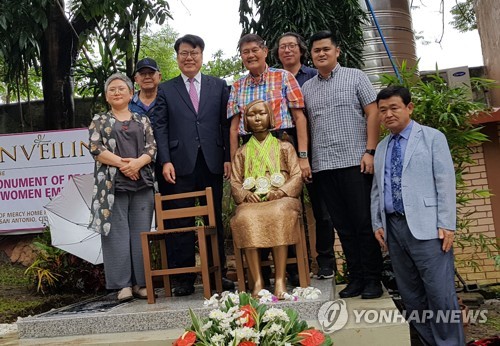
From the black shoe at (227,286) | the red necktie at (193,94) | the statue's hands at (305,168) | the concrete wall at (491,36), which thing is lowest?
the black shoe at (227,286)

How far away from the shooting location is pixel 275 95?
4500 millimetres

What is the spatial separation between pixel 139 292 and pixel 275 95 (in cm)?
187

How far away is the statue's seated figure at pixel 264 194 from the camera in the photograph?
404cm

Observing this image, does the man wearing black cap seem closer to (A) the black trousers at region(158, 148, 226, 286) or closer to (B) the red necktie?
(B) the red necktie

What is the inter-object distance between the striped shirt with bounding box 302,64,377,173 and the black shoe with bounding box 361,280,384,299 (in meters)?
0.86

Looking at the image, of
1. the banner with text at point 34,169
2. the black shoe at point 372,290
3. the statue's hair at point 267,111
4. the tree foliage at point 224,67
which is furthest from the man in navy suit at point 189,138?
the tree foliage at point 224,67

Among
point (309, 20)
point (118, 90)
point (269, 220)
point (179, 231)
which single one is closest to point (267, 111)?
point (269, 220)

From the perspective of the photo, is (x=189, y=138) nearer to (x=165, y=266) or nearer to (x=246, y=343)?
(x=165, y=266)

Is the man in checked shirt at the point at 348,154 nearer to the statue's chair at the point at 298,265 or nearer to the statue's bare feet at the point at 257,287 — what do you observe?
the statue's chair at the point at 298,265

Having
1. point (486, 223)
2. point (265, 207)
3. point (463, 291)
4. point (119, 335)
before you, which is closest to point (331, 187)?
point (265, 207)

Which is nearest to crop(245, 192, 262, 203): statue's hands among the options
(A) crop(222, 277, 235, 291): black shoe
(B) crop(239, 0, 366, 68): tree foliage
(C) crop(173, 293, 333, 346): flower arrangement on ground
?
(A) crop(222, 277, 235, 291): black shoe

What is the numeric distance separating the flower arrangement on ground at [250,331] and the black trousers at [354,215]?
1184 mm

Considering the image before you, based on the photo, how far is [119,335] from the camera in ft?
12.6

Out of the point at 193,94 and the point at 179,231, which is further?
the point at 193,94
